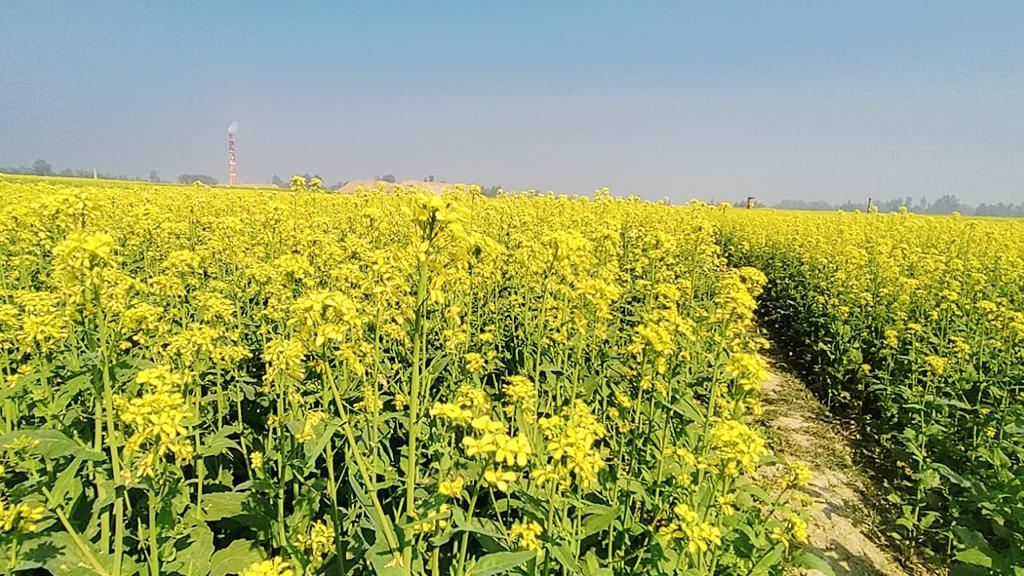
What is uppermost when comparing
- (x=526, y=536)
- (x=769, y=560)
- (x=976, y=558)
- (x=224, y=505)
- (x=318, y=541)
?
Answer: (x=526, y=536)

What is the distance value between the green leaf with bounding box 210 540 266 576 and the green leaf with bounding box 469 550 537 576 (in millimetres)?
1580

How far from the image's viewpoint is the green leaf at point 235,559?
112 inches

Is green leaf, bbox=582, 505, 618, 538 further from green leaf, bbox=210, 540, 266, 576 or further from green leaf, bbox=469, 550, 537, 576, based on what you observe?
green leaf, bbox=210, 540, 266, 576

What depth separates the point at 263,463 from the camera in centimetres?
Answer: 332

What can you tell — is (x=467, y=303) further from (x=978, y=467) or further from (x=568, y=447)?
(x=978, y=467)

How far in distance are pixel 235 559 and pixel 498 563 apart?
181cm

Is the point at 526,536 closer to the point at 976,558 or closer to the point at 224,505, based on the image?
the point at 224,505

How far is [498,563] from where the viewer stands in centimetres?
204

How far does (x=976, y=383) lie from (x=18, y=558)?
8.10m

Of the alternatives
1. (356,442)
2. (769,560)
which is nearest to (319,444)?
(356,442)

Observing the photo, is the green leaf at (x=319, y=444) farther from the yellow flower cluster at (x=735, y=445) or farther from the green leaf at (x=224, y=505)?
the yellow flower cluster at (x=735, y=445)

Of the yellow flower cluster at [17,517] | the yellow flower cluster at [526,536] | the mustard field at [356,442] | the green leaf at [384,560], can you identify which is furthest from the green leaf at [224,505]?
the yellow flower cluster at [526,536]

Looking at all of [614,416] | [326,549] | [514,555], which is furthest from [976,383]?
[326,549]

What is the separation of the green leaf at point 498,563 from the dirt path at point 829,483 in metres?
3.26
